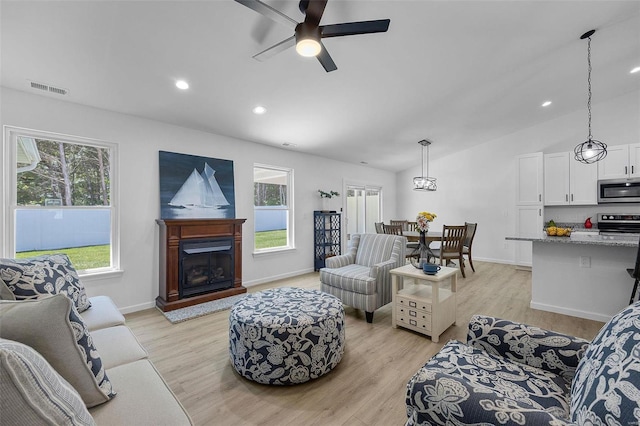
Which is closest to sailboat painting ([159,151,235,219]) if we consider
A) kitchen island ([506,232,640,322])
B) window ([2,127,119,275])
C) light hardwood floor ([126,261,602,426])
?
window ([2,127,119,275])

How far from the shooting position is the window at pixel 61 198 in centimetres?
275

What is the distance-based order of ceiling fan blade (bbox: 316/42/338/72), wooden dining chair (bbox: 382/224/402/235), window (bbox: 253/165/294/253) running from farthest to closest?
1. wooden dining chair (bbox: 382/224/402/235)
2. window (bbox: 253/165/294/253)
3. ceiling fan blade (bbox: 316/42/338/72)

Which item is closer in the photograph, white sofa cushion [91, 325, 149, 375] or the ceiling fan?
white sofa cushion [91, 325, 149, 375]

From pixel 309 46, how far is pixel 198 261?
3.10m

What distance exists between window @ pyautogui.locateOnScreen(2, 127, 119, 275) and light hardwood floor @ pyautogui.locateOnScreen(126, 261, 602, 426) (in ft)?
3.27

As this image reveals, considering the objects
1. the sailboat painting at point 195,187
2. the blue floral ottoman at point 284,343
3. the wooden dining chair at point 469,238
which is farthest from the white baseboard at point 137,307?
the wooden dining chair at point 469,238

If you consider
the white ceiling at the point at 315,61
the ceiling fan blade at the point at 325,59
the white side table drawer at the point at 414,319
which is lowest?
the white side table drawer at the point at 414,319

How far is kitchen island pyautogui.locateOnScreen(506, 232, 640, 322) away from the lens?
301 centimetres

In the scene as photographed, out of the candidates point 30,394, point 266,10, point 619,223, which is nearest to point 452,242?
point 619,223

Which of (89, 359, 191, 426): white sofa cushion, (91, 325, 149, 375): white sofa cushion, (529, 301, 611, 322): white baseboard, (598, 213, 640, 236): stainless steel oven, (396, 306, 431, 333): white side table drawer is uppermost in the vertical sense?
(598, 213, 640, 236): stainless steel oven

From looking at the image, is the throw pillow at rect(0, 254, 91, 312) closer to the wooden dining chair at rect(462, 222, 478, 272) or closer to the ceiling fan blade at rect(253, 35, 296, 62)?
the ceiling fan blade at rect(253, 35, 296, 62)

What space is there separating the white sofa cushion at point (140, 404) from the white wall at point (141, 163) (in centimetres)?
250

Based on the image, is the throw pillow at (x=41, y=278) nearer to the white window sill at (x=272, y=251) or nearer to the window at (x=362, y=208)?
the white window sill at (x=272, y=251)

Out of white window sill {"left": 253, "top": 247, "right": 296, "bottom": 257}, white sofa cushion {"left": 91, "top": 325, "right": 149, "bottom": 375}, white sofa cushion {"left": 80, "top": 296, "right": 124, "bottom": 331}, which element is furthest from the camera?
white window sill {"left": 253, "top": 247, "right": 296, "bottom": 257}
